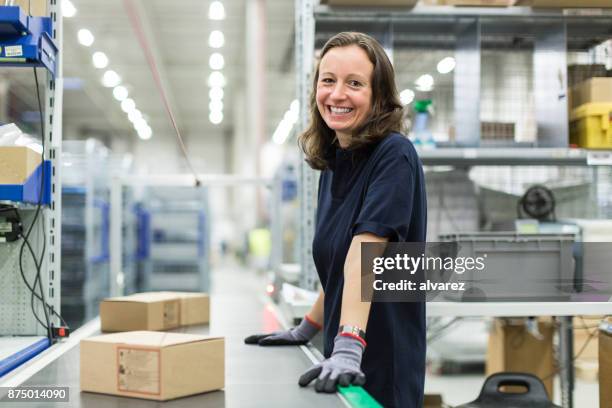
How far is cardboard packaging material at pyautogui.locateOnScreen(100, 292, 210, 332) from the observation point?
5.86ft

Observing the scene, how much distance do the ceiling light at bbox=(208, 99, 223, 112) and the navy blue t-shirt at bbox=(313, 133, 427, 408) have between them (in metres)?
15.6

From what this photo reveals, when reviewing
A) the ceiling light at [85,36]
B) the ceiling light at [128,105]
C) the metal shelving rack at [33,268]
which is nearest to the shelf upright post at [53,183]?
the metal shelving rack at [33,268]

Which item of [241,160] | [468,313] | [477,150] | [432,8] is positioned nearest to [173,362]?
[468,313]

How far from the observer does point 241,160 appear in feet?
56.5

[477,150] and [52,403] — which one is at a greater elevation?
[477,150]

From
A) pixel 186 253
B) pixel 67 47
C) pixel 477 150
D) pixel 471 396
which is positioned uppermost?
pixel 67 47

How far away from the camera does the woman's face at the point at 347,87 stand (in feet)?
4.30

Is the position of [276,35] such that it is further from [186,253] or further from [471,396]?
[471,396]

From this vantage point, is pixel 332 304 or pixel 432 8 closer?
pixel 332 304

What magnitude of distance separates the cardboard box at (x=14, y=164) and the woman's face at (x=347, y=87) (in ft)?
2.66

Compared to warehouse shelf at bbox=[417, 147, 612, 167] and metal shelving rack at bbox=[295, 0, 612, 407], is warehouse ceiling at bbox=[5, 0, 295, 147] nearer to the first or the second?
metal shelving rack at bbox=[295, 0, 612, 407]

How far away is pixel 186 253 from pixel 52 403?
4687 millimetres

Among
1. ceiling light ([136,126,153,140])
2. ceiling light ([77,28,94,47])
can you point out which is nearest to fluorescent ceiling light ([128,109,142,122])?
ceiling light ([136,126,153,140])

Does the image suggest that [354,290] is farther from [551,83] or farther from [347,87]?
[551,83]
